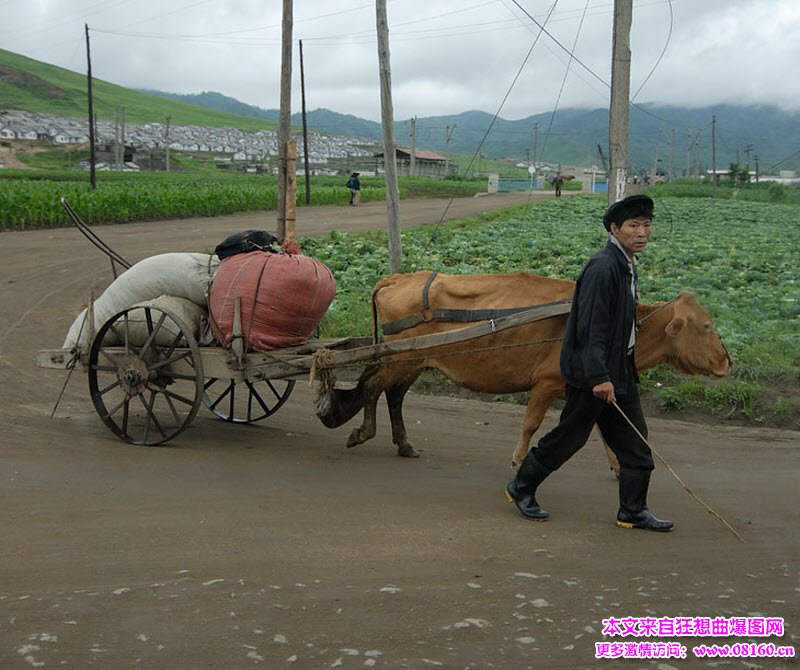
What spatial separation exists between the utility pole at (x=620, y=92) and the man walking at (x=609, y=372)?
218 inches

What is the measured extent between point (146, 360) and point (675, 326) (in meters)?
4.53

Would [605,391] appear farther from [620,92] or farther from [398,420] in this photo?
[620,92]

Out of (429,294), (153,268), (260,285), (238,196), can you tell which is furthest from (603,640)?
(238,196)

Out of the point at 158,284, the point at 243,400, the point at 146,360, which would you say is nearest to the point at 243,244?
the point at 158,284

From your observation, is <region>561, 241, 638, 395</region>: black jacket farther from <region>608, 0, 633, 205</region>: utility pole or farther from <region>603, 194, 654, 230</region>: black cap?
<region>608, 0, 633, 205</region>: utility pole

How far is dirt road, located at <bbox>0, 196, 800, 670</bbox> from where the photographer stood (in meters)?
4.44

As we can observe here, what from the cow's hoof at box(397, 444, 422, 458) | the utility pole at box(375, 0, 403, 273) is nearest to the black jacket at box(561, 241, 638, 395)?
the cow's hoof at box(397, 444, 422, 458)

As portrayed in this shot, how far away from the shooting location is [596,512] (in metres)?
6.61

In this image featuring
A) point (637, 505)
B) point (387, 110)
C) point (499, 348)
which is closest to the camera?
point (637, 505)

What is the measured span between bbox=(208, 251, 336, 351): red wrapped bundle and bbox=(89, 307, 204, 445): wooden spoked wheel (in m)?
0.39

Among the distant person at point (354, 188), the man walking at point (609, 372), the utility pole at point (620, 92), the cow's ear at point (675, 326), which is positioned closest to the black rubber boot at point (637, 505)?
the man walking at point (609, 372)

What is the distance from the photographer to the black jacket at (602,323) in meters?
5.90

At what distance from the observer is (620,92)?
37.1 feet

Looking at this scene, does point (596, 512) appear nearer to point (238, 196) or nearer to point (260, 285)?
point (260, 285)
